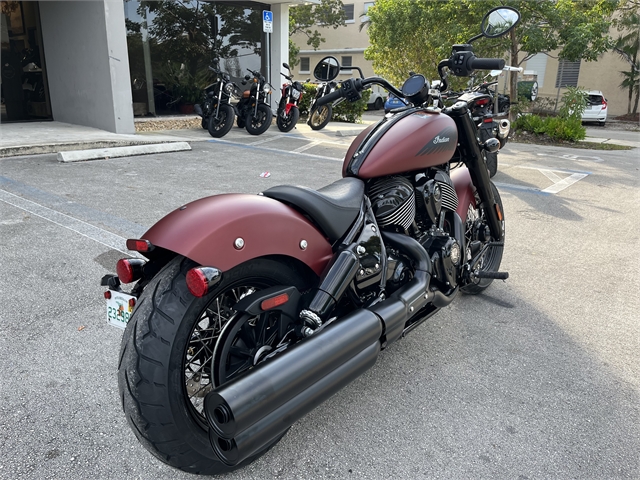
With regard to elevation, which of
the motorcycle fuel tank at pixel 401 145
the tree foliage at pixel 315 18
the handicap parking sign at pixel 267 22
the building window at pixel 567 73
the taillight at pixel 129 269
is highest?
the tree foliage at pixel 315 18

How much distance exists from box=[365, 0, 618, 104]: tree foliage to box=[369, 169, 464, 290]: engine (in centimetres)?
1222

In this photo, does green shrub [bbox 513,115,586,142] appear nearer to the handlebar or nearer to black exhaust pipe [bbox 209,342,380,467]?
the handlebar

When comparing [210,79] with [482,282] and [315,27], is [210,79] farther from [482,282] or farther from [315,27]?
[315,27]

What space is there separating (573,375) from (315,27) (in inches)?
1491

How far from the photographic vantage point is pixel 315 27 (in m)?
36.8

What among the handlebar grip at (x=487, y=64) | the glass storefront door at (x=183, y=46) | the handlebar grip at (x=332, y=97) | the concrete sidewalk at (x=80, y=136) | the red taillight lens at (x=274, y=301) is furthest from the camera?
the glass storefront door at (x=183, y=46)

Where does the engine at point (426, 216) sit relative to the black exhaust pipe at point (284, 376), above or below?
above

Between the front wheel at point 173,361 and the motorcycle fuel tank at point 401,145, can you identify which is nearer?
the front wheel at point 173,361

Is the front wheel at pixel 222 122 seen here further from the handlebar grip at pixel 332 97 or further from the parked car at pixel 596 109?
the parked car at pixel 596 109

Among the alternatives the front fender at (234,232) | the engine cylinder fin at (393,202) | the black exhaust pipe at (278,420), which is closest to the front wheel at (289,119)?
the engine cylinder fin at (393,202)

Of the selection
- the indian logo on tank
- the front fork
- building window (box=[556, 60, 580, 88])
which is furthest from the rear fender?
building window (box=[556, 60, 580, 88])

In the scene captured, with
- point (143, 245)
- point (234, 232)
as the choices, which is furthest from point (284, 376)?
point (143, 245)

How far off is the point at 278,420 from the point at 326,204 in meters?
0.92

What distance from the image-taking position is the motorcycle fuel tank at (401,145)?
2469 millimetres
